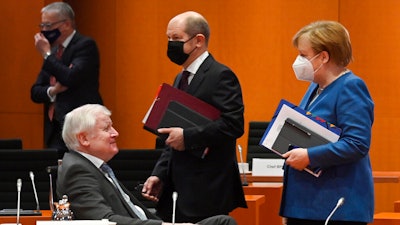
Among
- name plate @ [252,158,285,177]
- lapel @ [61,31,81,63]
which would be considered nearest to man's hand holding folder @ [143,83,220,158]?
name plate @ [252,158,285,177]

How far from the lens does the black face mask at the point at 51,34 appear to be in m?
7.43

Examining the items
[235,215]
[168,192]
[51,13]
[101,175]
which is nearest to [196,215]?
[168,192]

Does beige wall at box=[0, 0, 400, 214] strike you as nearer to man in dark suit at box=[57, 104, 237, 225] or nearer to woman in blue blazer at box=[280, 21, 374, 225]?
man in dark suit at box=[57, 104, 237, 225]

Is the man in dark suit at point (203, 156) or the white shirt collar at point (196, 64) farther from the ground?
the white shirt collar at point (196, 64)

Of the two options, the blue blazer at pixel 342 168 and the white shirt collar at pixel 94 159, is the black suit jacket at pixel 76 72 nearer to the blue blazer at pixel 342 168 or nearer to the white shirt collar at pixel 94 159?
the white shirt collar at pixel 94 159

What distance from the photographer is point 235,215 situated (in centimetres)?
629

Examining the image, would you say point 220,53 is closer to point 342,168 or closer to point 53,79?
point 53,79

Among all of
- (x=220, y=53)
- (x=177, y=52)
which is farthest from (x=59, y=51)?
(x=177, y=52)

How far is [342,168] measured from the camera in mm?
4125

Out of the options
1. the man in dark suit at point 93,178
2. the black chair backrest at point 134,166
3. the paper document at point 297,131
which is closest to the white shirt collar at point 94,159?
the man in dark suit at point 93,178

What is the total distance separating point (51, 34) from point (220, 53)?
2.14m

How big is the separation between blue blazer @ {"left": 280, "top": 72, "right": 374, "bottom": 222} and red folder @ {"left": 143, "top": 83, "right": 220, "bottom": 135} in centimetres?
77

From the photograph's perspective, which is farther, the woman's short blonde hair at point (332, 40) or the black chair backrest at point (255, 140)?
the black chair backrest at point (255, 140)

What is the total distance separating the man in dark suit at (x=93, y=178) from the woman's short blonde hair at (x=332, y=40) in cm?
85
